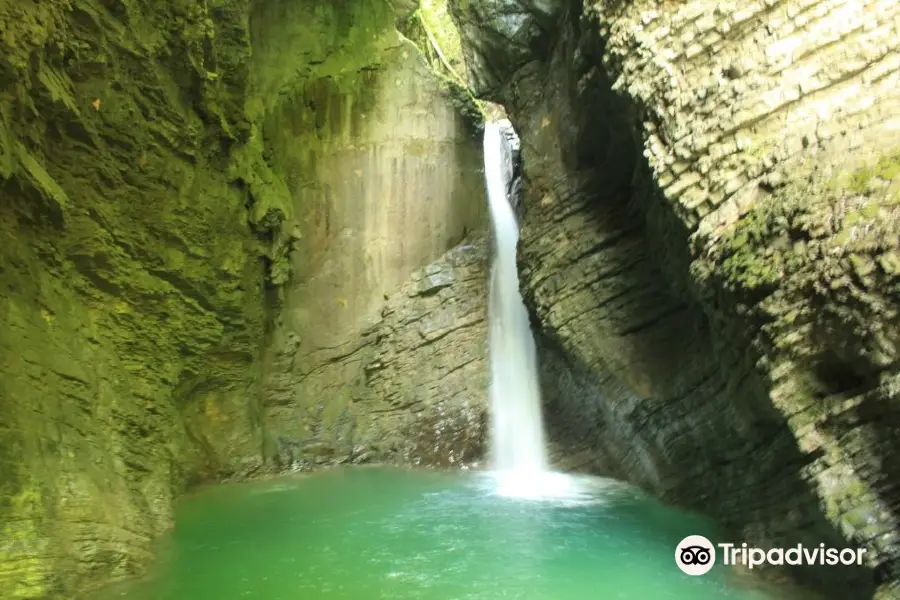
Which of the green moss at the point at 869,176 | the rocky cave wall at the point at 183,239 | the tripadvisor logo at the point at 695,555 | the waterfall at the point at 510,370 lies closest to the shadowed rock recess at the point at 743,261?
the green moss at the point at 869,176

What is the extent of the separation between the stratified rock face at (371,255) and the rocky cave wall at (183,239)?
0.05 metres

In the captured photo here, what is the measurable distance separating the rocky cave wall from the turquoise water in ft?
2.64

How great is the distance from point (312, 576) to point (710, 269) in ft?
17.5

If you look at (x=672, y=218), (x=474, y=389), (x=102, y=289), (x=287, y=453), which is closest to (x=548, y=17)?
(x=672, y=218)

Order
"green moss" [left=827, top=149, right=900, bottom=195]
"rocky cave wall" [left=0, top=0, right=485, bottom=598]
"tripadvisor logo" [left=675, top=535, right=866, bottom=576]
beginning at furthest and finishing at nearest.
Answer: "rocky cave wall" [left=0, top=0, right=485, bottom=598], "tripadvisor logo" [left=675, top=535, right=866, bottom=576], "green moss" [left=827, top=149, right=900, bottom=195]

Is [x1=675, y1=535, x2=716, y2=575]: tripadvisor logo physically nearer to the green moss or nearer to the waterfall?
the green moss

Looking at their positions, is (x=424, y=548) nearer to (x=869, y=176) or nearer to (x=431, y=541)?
(x=431, y=541)

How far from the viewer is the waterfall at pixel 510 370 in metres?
12.9

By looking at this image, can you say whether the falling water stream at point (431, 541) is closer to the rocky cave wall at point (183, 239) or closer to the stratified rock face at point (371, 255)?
the rocky cave wall at point (183, 239)

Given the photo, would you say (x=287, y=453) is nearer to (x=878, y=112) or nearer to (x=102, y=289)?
(x=102, y=289)

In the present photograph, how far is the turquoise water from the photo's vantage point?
6223 millimetres

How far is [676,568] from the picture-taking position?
6770 mm

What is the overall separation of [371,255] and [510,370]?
438 cm

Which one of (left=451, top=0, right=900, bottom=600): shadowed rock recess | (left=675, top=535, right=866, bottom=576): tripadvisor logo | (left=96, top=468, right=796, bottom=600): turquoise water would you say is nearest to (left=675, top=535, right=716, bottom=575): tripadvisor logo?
(left=675, top=535, right=866, bottom=576): tripadvisor logo
